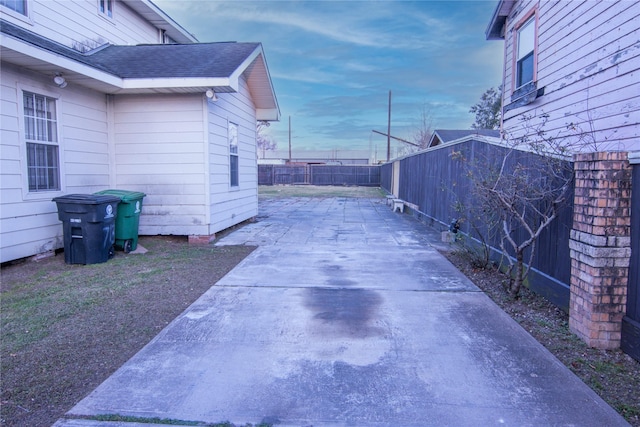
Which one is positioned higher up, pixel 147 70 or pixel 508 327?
pixel 147 70

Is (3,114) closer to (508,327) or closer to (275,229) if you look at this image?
(275,229)

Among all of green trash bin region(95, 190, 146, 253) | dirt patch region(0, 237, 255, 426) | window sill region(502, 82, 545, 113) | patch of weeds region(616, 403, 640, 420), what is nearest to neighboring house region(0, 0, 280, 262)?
green trash bin region(95, 190, 146, 253)

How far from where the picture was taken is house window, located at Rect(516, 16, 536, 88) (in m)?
8.36

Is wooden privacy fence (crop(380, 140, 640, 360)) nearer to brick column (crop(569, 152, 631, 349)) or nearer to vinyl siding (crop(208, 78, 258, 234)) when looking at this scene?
brick column (crop(569, 152, 631, 349))

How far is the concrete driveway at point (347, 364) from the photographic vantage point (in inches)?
102

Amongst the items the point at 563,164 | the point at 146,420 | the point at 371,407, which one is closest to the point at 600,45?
the point at 563,164

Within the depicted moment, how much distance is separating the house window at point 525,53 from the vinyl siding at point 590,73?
17.0 inches

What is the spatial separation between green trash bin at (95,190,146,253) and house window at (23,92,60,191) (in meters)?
0.81

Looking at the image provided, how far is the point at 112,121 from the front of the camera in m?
8.49

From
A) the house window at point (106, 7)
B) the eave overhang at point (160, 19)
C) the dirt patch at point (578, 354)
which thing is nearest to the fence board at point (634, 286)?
the dirt patch at point (578, 354)

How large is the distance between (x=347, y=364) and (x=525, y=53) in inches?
321

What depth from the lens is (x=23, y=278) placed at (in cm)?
567

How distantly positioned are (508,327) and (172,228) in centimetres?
675

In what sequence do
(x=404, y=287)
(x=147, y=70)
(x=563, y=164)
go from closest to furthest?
(x=563, y=164), (x=404, y=287), (x=147, y=70)
